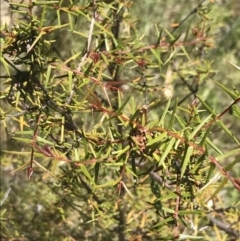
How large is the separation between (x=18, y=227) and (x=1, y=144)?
74 centimetres

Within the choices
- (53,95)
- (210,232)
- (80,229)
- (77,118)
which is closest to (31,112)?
(53,95)

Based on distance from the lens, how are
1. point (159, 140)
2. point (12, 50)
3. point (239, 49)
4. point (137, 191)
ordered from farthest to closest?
point (239, 49) < point (137, 191) < point (12, 50) < point (159, 140)

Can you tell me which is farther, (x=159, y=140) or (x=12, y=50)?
(x=12, y=50)

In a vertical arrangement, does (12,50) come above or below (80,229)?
above

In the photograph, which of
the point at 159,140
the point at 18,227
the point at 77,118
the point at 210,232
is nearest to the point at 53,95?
the point at 159,140

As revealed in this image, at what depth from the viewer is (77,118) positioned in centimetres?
200

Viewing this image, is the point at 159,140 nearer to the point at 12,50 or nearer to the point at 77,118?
the point at 12,50

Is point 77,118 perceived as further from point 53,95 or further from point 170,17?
point 53,95

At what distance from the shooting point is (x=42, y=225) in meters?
1.33

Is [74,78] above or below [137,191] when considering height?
above

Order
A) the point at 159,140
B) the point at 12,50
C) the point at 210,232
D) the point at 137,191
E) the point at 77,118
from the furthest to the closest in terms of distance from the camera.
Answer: the point at 77,118 → the point at 210,232 → the point at 137,191 → the point at 12,50 → the point at 159,140

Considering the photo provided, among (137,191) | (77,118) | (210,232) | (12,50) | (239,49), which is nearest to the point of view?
(12,50)


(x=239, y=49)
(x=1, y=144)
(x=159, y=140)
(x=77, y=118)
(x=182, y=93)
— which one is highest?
(x=159, y=140)

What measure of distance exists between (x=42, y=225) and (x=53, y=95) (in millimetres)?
691
